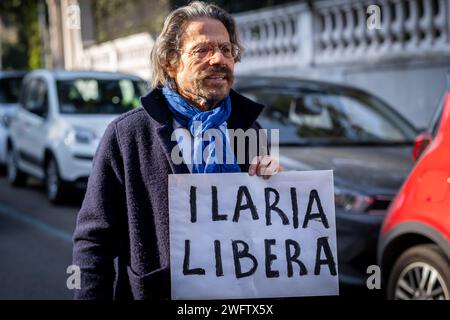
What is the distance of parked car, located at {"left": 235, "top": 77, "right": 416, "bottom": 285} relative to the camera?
6008 millimetres

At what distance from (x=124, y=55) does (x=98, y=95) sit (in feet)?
40.5

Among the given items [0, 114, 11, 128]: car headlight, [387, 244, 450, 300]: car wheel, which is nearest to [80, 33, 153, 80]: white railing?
[0, 114, 11, 128]: car headlight

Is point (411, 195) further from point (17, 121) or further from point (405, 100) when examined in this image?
point (17, 121)

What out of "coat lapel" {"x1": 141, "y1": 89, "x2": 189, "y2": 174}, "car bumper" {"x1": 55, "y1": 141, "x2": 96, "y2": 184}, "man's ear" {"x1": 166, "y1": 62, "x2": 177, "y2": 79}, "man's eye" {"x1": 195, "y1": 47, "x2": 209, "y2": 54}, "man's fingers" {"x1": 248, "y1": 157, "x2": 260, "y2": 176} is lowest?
"car bumper" {"x1": 55, "y1": 141, "x2": 96, "y2": 184}

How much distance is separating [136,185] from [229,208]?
0.29 m

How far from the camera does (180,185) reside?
267cm

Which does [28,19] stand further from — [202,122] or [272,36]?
[202,122]

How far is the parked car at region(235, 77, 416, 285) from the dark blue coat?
322 cm

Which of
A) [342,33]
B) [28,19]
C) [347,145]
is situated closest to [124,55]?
[342,33]

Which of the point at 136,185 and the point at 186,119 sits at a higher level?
the point at 186,119

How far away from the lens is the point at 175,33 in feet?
9.18

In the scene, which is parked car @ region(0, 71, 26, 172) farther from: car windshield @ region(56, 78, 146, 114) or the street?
car windshield @ region(56, 78, 146, 114)
